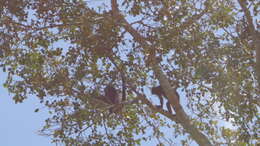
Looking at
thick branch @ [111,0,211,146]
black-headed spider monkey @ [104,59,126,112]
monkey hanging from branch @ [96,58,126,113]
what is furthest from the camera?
black-headed spider monkey @ [104,59,126,112]

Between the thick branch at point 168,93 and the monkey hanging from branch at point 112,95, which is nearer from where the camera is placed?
the thick branch at point 168,93

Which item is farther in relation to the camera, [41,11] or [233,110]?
[41,11]

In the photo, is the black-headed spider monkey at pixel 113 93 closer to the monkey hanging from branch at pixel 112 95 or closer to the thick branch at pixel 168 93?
the monkey hanging from branch at pixel 112 95

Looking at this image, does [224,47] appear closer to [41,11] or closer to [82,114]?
[82,114]

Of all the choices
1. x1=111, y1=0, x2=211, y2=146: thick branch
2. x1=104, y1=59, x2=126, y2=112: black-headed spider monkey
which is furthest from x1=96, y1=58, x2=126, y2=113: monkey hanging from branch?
x1=111, y1=0, x2=211, y2=146: thick branch

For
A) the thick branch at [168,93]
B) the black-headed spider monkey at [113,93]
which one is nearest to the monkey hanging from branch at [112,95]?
the black-headed spider monkey at [113,93]

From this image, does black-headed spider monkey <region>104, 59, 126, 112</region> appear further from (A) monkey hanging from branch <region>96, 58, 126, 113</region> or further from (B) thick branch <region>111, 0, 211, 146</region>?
(B) thick branch <region>111, 0, 211, 146</region>

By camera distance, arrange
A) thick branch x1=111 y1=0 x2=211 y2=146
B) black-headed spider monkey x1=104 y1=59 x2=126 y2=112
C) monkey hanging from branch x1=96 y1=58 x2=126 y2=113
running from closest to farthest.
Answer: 1. thick branch x1=111 y1=0 x2=211 y2=146
2. monkey hanging from branch x1=96 y1=58 x2=126 y2=113
3. black-headed spider monkey x1=104 y1=59 x2=126 y2=112

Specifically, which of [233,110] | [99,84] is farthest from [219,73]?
[99,84]

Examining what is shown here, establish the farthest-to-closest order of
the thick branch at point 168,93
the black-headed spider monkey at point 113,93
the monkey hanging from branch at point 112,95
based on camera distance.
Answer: the black-headed spider monkey at point 113,93 → the monkey hanging from branch at point 112,95 → the thick branch at point 168,93

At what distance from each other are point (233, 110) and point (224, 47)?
137cm

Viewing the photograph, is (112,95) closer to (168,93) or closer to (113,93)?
(113,93)

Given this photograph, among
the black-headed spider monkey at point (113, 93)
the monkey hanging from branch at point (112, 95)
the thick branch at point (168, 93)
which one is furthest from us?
the black-headed spider monkey at point (113, 93)

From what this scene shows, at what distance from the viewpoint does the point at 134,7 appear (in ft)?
29.2
